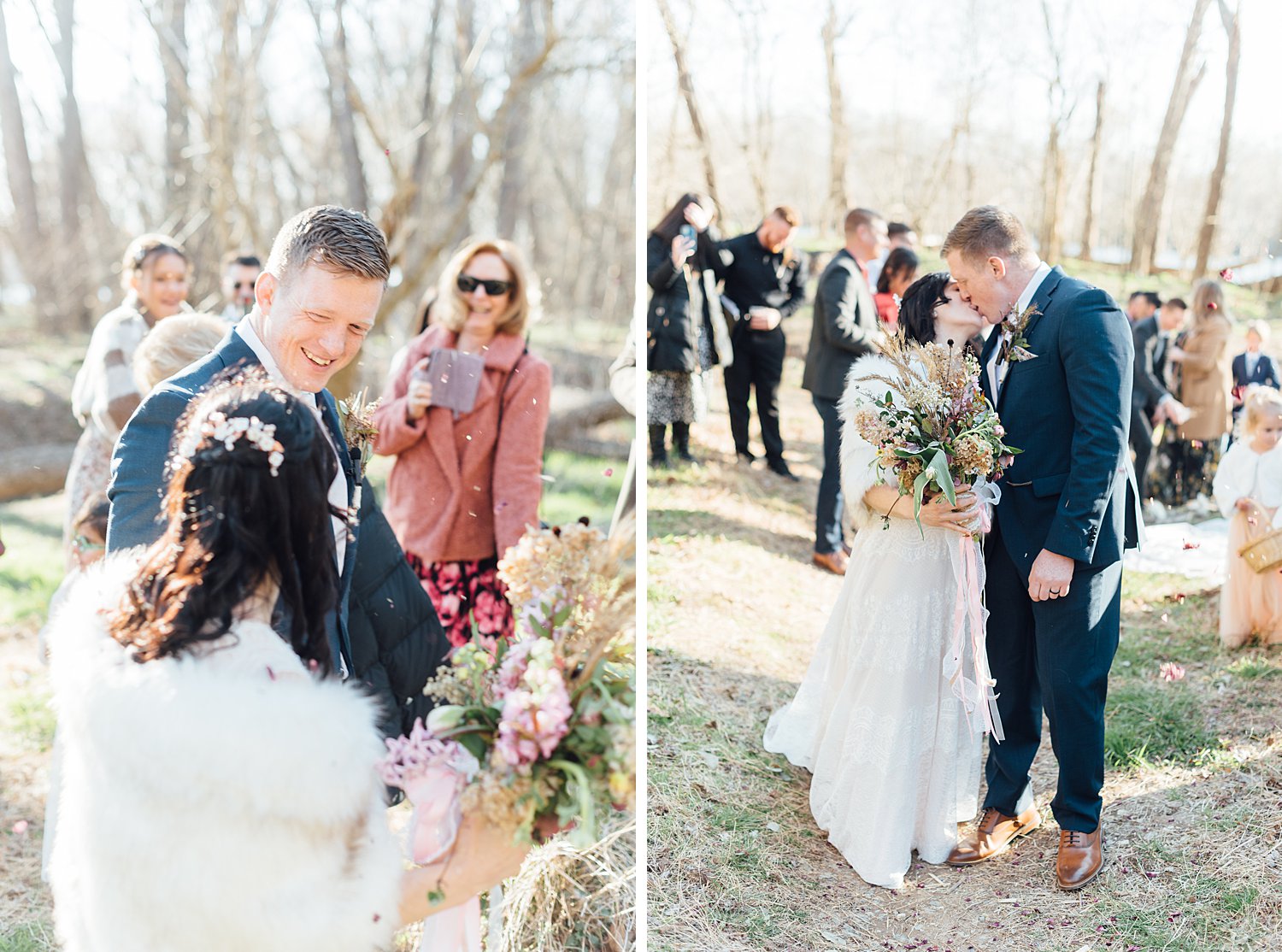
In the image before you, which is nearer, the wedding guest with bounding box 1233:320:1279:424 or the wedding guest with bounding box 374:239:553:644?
the wedding guest with bounding box 374:239:553:644

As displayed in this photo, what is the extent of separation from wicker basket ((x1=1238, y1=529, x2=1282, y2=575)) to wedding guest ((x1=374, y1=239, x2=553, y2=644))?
9.01 ft

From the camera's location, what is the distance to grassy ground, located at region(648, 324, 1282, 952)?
10.3 feet

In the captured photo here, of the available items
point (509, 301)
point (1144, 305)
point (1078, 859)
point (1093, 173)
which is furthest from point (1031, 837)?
point (1093, 173)

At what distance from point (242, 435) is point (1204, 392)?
18.8 ft

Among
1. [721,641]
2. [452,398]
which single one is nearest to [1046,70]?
[721,641]

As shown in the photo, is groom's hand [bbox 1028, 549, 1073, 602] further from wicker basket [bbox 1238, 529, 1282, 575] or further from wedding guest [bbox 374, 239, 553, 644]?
wedding guest [bbox 374, 239, 553, 644]

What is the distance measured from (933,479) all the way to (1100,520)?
20.6 inches

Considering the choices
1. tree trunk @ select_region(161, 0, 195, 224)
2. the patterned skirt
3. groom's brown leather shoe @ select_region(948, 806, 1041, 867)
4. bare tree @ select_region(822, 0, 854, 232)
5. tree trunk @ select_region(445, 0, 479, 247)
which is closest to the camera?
groom's brown leather shoe @ select_region(948, 806, 1041, 867)

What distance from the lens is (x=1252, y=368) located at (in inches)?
179

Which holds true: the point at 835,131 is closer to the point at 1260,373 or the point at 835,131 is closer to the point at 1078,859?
the point at 1260,373

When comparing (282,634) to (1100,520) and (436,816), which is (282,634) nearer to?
(436,816)

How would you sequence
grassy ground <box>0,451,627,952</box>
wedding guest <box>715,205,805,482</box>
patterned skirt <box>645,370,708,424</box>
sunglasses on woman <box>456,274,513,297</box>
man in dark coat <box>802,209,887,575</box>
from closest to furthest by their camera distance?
grassy ground <box>0,451,627,952</box>
sunglasses on woman <box>456,274,513,297</box>
man in dark coat <box>802,209,887,575</box>
patterned skirt <box>645,370,708,424</box>
wedding guest <box>715,205,805,482</box>

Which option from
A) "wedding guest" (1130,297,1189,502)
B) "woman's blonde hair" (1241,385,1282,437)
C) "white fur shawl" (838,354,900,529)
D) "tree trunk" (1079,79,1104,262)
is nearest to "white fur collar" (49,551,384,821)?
"white fur shawl" (838,354,900,529)

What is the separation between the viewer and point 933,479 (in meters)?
3.08
